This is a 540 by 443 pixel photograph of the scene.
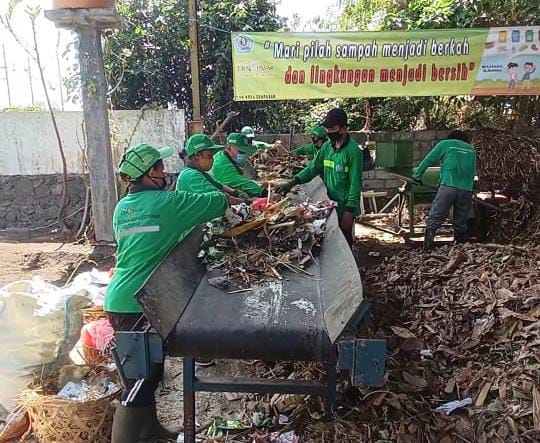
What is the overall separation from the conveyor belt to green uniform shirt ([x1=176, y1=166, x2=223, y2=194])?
3.50ft

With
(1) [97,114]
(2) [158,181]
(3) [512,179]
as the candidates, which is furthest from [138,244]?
(3) [512,179]

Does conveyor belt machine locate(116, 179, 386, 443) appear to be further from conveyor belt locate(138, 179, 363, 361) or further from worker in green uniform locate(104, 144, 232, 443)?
worker in green uniform locate(104, 144, 232, 443)

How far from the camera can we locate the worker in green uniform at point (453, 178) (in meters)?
6.64

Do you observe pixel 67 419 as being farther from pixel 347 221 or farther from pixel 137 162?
pixel 347 221

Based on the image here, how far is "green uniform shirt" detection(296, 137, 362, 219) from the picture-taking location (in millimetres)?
5246

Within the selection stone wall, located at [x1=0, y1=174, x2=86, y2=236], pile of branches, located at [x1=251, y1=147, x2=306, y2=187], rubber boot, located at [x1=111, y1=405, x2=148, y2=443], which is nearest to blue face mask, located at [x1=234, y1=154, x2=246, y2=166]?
pile of branches, located at [x1=251, y1=147, x2=306, y2=187]

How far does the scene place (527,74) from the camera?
7949 millimetres

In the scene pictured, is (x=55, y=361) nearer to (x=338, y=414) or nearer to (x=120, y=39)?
(x=338, y=414)

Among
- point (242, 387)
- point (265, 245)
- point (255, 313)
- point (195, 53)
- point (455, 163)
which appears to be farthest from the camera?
point (195, 53)

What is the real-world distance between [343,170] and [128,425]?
3.34 meters

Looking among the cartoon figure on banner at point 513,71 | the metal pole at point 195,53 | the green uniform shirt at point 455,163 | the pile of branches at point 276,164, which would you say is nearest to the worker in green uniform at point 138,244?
the pile of branches at point 276,164

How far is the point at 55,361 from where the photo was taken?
366cm

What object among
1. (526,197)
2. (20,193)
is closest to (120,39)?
(20,193)

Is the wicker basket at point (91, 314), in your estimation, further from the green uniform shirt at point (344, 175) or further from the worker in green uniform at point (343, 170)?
the green uniform shirt at point (344, 175)
